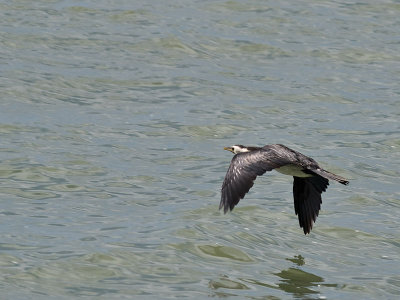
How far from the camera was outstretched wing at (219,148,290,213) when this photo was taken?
1224 cm

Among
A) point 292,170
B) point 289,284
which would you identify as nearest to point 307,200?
point 292,170

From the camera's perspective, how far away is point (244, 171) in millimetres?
12672

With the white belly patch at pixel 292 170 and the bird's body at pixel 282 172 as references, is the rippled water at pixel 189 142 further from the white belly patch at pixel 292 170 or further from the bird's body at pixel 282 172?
the white belly patch at pixel 292 170

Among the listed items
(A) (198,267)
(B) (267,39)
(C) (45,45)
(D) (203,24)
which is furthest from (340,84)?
(A) (198,267)

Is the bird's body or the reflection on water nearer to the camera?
the bird's body

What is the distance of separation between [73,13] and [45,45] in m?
2.64

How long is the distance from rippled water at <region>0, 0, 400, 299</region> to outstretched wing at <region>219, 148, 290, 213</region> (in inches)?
44.0

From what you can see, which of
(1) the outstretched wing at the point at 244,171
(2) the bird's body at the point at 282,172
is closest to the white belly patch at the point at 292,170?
(2) the bird's body at the point at 282,172

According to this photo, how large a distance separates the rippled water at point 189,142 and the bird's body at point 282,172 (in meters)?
0.53

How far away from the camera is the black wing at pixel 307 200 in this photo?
48.1 ft

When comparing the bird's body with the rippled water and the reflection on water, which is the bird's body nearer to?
the rippled water

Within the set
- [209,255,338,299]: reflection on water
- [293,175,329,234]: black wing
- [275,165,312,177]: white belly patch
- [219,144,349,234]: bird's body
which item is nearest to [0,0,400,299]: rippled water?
[209,255,338,299]: reflection on water

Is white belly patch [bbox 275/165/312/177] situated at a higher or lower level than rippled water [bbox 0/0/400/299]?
higher

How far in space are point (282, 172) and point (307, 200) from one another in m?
0.92
